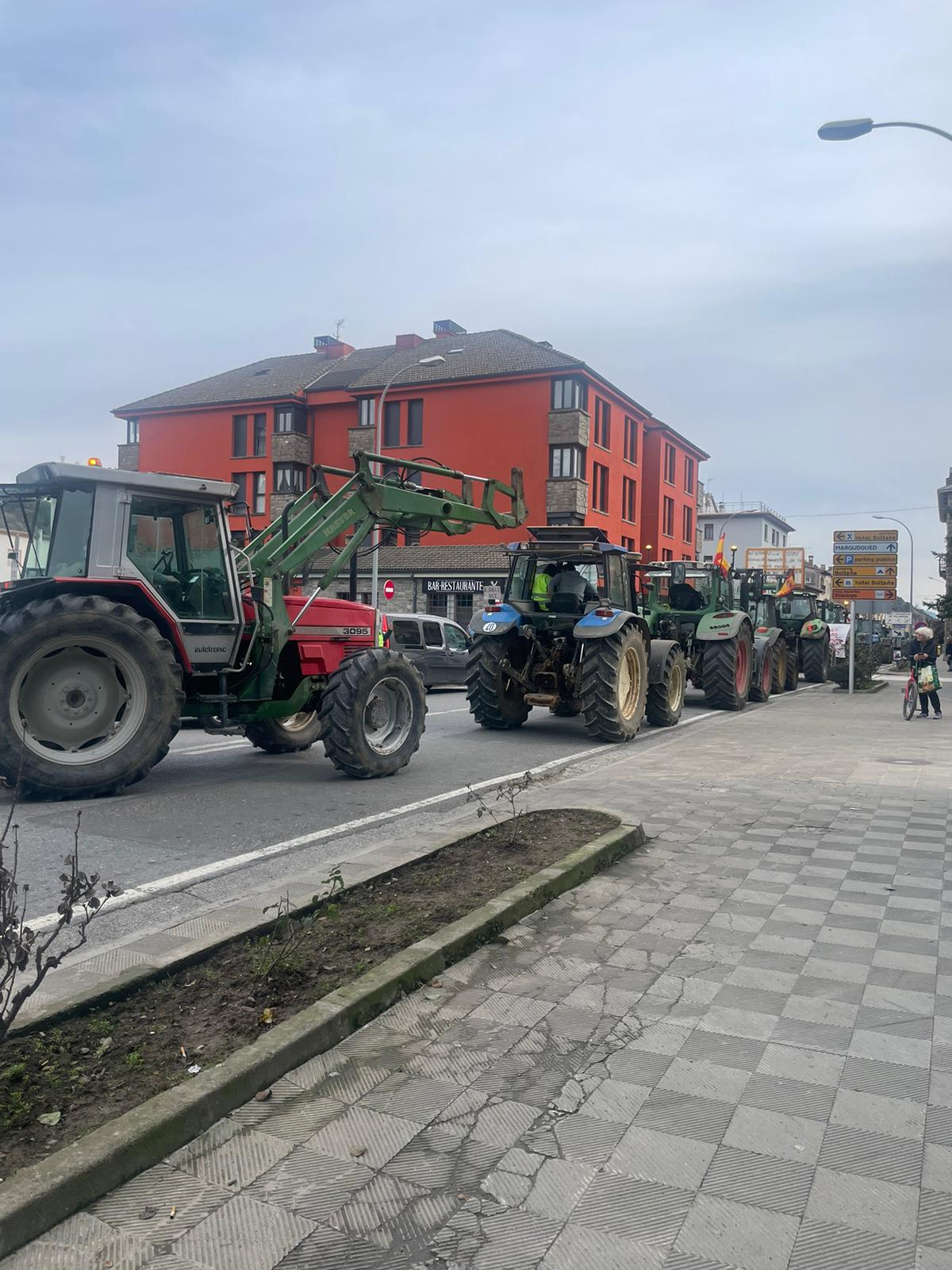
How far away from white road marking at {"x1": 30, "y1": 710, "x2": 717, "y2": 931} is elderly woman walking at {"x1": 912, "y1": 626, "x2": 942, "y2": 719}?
29.2ft

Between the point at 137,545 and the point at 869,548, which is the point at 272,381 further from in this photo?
the point at 137,545

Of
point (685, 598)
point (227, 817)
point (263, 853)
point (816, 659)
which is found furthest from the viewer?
point (816, 659)

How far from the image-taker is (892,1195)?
2654mm

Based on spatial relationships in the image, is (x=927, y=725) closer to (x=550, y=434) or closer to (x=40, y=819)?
(x=40, y=819)

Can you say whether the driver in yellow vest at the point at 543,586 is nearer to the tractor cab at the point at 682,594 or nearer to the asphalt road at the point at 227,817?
the asphalt road at the point at 227,817

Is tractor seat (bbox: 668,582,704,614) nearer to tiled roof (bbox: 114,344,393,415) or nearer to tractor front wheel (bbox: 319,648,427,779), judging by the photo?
tractor front wheel (bbox: 319,648,427,779)

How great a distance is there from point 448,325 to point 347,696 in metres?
49.1

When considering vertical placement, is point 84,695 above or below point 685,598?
below

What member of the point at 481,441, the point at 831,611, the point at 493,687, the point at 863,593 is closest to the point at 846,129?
the point at 493,687

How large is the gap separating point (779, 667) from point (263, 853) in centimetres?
1765

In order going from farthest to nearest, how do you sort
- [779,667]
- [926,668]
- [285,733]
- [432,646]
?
[779,667] < [432,646] < [926,668] < [285,733]

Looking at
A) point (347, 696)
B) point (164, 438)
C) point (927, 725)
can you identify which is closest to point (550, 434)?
point (164, 438)

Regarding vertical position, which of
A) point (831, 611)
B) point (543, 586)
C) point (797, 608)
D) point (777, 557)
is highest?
point (777, 557)

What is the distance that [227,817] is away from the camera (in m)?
7.71
